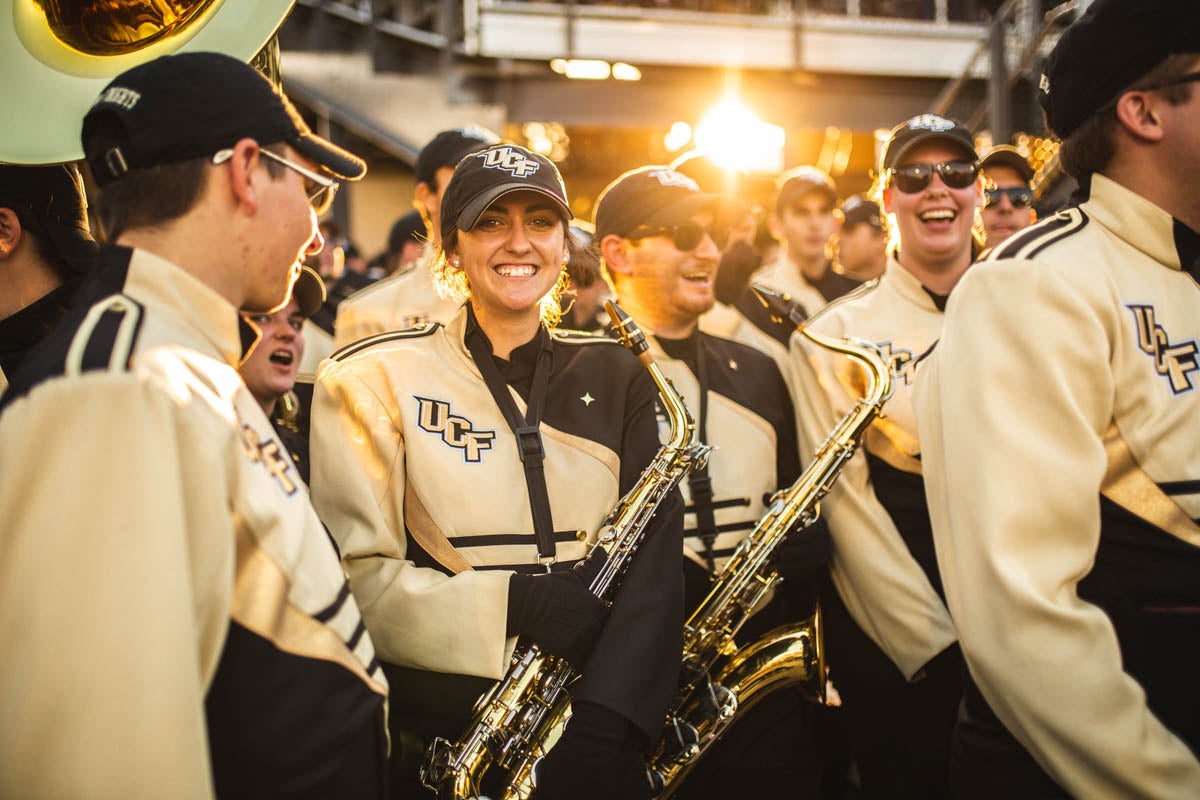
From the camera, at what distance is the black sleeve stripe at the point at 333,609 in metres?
1.78

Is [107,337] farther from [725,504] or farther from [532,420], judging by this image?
[725,504]

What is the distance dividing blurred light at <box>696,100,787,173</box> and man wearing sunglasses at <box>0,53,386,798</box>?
10.4 m

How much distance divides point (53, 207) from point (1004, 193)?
419 centimetres

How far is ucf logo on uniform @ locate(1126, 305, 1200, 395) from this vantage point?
2035mm

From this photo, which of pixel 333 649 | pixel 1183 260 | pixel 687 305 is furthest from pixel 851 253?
pixel 333 649

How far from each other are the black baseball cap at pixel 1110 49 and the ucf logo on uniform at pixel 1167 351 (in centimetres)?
54

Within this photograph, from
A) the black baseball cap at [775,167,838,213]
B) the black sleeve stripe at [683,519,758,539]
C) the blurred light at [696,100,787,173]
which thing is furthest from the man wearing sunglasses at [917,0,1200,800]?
the blurred light at [696,100,787,173]

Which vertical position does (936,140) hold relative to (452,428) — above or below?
above

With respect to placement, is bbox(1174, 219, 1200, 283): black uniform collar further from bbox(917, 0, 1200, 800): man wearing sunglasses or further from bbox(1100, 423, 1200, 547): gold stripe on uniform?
bbox(1100, 423, 1200, 547): gold stripe on uniform

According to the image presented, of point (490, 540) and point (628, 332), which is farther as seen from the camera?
point (628, 332)

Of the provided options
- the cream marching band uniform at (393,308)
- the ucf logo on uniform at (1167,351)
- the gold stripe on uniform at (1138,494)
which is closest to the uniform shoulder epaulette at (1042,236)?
the ucf logo on uniform at (1167,351)

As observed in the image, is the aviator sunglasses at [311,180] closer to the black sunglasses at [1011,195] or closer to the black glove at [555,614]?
the black glove at [555,614]

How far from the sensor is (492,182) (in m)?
2.93

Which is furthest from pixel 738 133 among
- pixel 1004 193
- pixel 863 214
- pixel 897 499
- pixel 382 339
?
pixel 382 339
